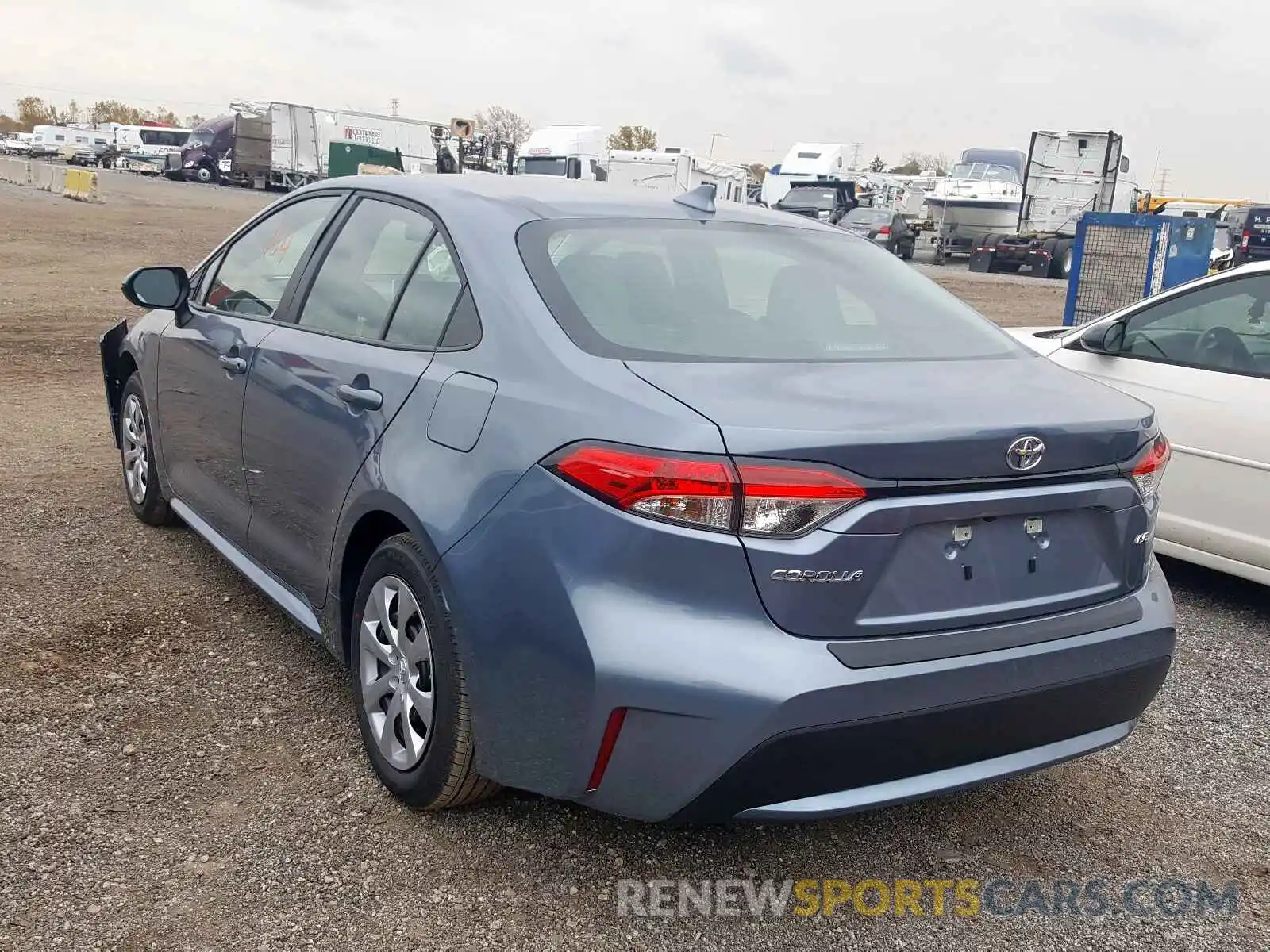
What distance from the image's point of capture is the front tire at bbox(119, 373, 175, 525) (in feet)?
15.8

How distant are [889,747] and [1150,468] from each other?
1.00 m

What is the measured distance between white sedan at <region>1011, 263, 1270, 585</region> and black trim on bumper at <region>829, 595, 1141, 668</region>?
231cm

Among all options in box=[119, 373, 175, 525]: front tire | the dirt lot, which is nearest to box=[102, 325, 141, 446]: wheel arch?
box=[119, 373, 175, 525]: front tire

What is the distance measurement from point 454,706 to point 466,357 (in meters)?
0.83

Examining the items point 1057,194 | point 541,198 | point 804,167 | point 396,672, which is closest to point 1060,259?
point 1057,194

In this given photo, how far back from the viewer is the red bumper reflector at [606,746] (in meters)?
2.31

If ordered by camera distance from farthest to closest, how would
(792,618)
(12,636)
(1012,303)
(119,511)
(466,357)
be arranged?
(1012,303) < (119,511) < (12,636) < (466,357) < (792,618)

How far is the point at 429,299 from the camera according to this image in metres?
3.05

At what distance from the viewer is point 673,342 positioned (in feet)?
8.95

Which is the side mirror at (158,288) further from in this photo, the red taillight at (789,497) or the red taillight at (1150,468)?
the red taillight at (1150,468)

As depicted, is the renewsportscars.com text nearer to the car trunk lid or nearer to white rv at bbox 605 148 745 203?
the car trunk lid

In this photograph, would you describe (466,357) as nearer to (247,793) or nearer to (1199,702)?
(247,793)

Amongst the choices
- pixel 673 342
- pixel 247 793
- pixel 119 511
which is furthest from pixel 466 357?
pixel 119 511

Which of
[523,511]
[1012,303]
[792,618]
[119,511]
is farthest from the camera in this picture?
[1012,303]
